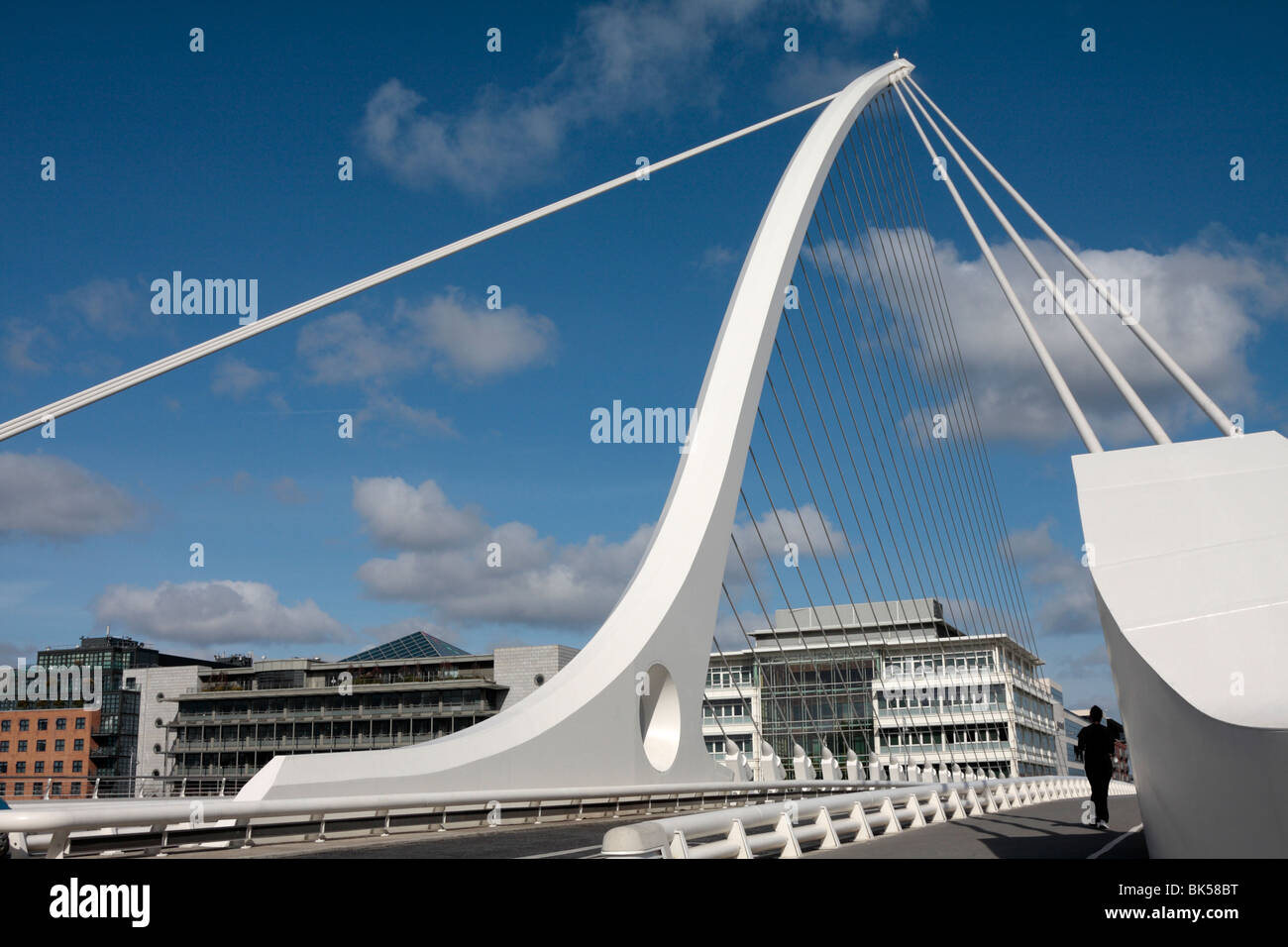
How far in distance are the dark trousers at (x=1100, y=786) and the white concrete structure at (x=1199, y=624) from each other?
671 centimetres

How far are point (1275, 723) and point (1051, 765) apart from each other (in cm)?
7854

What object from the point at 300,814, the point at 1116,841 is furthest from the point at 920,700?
the point at 300,814

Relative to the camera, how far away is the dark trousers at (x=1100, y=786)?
48.6 feet

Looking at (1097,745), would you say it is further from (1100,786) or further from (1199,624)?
(1199,624)

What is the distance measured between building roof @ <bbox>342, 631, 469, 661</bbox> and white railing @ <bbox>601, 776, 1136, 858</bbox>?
103942 mm

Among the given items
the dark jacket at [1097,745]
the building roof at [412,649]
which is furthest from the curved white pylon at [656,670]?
the building roof at [412,649]

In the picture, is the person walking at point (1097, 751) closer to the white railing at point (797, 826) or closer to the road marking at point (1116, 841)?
the road marking at point (1116, 841)

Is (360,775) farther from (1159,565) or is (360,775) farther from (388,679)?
(388,679)

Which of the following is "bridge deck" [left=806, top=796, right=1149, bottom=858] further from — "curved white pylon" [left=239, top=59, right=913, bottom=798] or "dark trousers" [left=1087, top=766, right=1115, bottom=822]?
"curved white pylon" [left=239, top=59, right=913, bottom=798]

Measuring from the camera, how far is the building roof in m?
121

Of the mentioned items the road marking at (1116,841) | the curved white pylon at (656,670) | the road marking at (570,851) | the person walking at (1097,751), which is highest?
the curved white pylon at (656,670)
